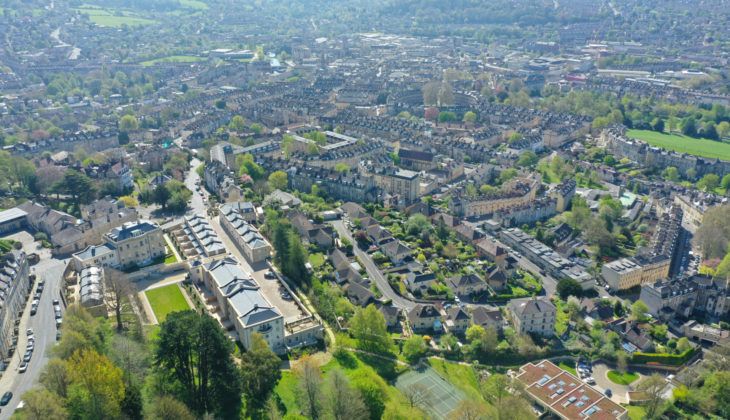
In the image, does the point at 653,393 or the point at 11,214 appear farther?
the point at 11,214

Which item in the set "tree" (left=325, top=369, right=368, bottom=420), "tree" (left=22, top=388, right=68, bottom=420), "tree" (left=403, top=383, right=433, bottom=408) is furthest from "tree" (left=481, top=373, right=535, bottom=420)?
"tree" (left=22, top=388, right=68, bottom=420)

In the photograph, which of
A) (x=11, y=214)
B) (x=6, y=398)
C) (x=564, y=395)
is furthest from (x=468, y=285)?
(x=11, y=214)

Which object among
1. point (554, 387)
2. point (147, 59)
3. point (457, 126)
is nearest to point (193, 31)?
point (147, 59)

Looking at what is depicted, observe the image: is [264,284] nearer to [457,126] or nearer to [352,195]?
[352,195]

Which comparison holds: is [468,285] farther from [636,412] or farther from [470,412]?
[470,412]

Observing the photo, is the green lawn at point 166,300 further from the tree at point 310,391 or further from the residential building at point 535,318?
the residential building at point 535,318

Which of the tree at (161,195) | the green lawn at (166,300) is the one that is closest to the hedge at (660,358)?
the green lawn at (166,300)

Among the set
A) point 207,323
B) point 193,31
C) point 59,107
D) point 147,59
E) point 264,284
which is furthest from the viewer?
point 193,31
